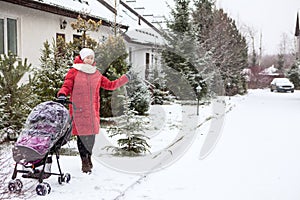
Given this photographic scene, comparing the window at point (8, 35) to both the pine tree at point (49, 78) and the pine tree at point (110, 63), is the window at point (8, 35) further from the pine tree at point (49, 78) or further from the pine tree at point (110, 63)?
the pine tree at point (49, 78)

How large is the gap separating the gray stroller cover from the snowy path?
1271mm

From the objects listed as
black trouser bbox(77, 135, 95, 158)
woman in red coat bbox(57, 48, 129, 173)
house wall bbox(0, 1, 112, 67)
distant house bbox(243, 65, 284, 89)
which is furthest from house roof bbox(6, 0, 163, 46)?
distant house bbox(243, 65, 284, 89)

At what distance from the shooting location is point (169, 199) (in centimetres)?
504

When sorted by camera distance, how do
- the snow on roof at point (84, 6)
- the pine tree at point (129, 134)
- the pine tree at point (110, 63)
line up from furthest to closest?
the snow on roof at point (84, 6)
the pine tree at point (110, 63)
the pine tree at point (129, 134)

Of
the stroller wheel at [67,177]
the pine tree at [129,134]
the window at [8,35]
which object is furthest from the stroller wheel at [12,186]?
the window at [8,35]

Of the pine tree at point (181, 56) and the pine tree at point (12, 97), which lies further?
the pine tree at point (181, 56)

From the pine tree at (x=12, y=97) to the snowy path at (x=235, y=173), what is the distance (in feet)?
10.9

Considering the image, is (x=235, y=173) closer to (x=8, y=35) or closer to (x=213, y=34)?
(x=8, y=35)

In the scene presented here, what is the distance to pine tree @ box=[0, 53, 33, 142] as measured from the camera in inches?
294

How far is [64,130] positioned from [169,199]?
1.75m

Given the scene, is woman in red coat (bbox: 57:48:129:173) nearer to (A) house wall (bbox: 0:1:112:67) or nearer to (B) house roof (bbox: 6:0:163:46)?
(B) house roof (bbox: 6:0:163:46)

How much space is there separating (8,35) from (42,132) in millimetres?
7260

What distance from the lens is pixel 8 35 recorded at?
36.5 ft

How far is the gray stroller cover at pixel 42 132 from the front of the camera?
4.63 metres
